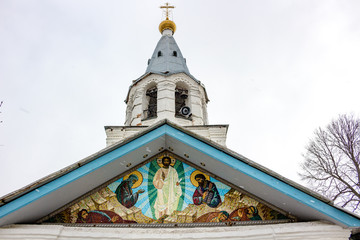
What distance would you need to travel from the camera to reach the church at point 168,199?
3.79 meters

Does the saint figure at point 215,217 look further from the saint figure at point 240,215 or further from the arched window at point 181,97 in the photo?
the arched window at point 181,97

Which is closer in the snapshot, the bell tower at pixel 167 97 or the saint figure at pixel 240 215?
the saint figure at pixel 240 215

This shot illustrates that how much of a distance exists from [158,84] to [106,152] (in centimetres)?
955

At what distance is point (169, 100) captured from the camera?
490 inches

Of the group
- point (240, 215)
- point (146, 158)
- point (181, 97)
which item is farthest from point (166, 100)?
point (240, 215)

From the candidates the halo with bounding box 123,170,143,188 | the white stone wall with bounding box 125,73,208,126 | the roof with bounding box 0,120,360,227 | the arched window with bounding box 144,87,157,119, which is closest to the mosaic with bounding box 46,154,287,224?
the halo with bounding box 123,170,143,188

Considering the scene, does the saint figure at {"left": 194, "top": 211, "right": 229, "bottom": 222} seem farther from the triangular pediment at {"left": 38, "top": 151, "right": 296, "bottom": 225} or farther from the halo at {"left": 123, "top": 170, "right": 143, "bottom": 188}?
the halo at {"left": 123, "top": 170, "right": 143, "bottom": 188}

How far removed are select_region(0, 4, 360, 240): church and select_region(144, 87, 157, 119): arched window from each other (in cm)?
808

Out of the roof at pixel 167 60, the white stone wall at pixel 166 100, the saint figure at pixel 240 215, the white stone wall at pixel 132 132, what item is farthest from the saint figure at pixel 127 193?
the roof at pixel 167 60

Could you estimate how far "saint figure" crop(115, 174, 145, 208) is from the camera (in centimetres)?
436

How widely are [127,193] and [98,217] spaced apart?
1.83 ft

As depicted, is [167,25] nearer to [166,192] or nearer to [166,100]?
[166,100]

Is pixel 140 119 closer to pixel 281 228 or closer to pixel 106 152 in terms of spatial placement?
pixel 106 152

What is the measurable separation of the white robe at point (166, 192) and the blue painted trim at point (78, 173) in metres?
0.67
